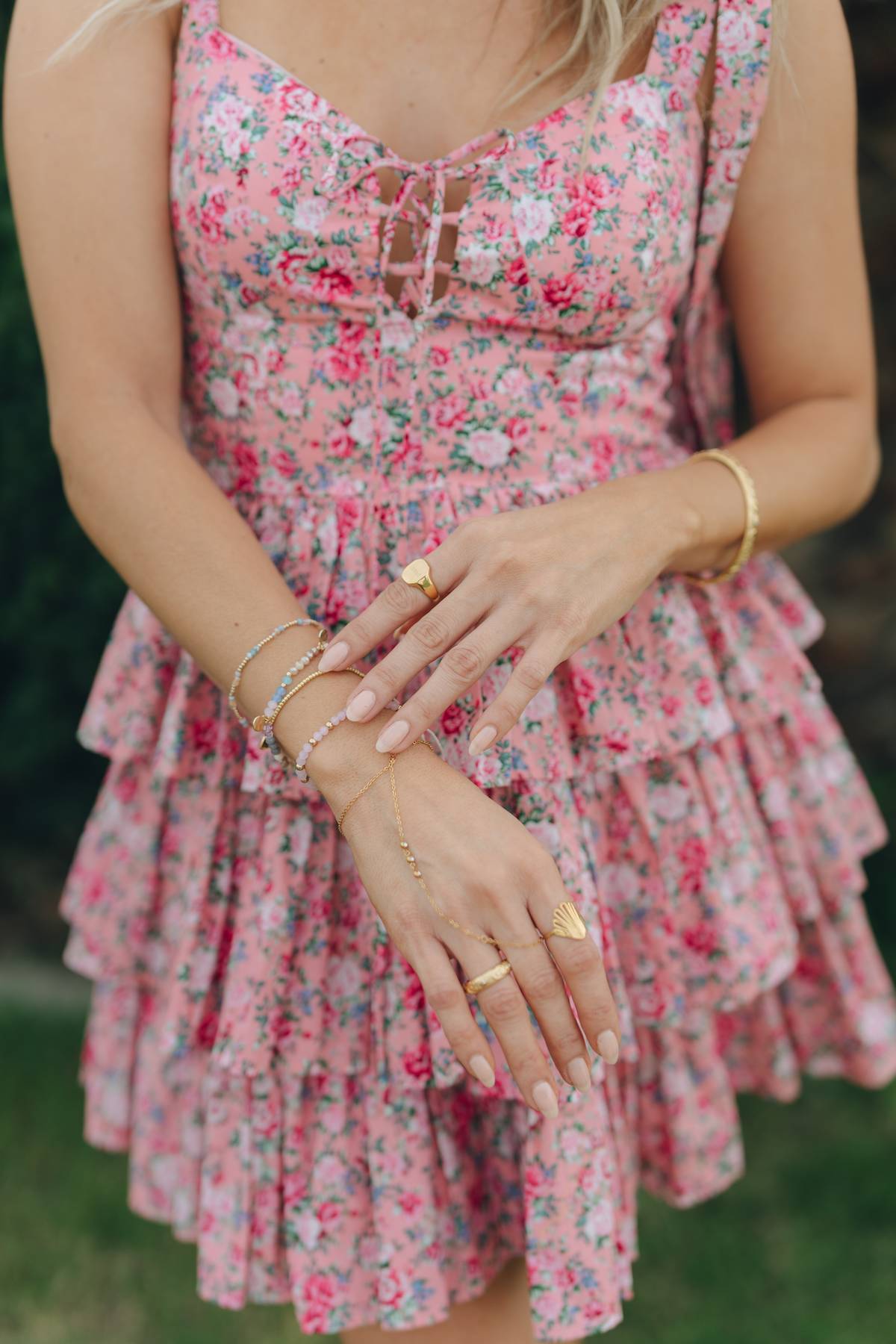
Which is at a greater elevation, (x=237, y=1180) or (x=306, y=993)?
(x=306, y=993)

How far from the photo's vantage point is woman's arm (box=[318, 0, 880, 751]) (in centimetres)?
121

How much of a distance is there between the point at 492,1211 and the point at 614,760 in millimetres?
573

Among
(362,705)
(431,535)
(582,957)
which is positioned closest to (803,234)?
(431,535)

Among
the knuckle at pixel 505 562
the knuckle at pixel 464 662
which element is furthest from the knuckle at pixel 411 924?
the knuckle at pixel 505 562

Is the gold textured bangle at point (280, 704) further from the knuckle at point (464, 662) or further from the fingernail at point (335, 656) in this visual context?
the knuckle at point (464, 662)

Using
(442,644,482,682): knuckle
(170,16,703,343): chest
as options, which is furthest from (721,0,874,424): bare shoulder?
(442,644,482,682): knuckle

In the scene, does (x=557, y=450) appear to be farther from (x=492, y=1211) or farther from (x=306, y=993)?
(x=492, y=1211)

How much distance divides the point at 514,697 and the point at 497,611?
9 centimetres

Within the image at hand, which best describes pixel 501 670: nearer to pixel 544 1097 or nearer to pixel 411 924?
pixel 411 924

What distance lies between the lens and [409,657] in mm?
1207

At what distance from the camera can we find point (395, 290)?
55.9 inches

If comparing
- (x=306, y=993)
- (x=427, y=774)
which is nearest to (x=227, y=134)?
(x=427, y=774)

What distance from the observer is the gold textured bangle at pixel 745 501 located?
4.83 ft

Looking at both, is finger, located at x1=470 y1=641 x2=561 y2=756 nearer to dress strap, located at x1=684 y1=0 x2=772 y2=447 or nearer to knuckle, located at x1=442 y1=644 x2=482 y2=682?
knuckle, located at x1=442 y1=644 x2=482 y2=682
